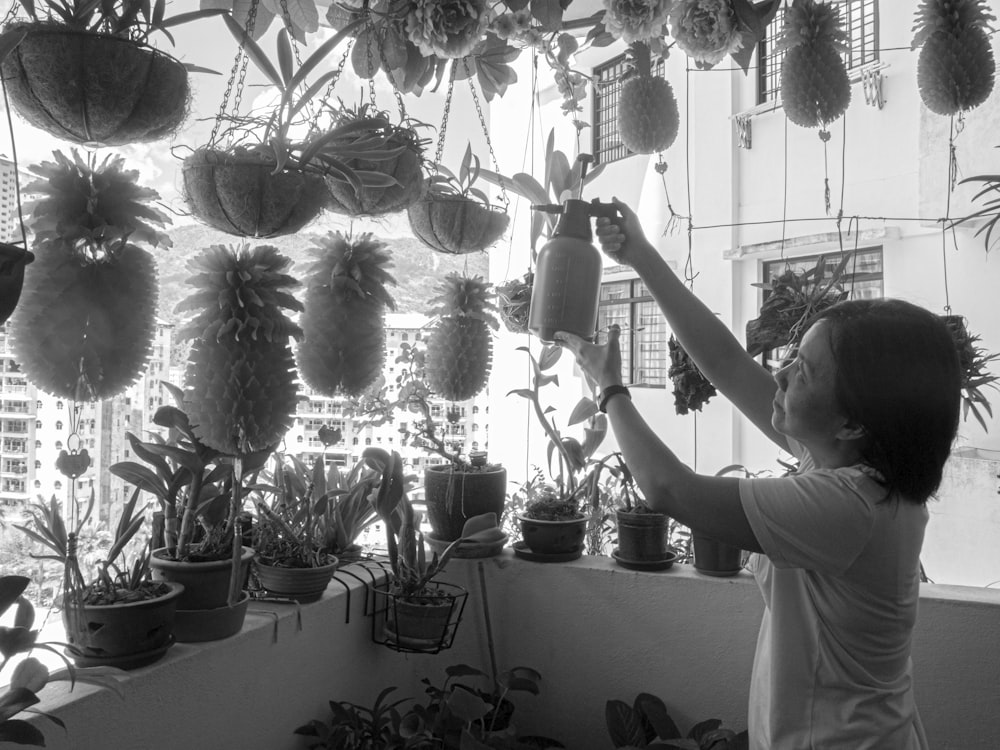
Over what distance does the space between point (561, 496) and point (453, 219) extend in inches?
35.3

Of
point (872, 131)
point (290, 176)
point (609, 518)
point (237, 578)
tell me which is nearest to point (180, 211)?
point (290, 176)

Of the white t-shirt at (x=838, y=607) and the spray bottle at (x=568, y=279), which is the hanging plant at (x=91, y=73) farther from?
the white t-shirt at (x=838, y=607)

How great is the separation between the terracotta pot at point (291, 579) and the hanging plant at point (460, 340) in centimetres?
45

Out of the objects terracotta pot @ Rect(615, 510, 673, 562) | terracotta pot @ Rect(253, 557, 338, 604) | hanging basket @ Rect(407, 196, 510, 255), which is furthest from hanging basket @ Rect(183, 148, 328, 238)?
terracotta pot @ Rect(615, 510, 673, 562)

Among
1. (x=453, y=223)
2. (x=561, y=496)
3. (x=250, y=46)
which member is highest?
(x=250, y=46)

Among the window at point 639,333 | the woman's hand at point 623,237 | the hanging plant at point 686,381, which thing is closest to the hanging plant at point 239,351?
the woman's hand at point 623,237

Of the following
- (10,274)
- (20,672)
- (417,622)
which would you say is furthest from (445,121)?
(20,672)

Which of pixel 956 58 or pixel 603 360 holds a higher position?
pixel 956 58

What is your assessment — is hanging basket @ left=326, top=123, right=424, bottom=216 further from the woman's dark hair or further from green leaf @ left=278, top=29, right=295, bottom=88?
the woman's dark hair

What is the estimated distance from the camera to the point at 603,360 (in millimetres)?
1022

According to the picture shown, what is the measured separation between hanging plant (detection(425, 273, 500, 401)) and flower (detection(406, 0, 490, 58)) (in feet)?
1.71

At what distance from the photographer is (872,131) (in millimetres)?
4473

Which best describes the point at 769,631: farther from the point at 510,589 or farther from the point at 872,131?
the point at 872,131

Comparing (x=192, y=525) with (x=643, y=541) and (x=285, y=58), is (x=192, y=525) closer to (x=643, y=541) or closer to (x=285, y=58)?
(x=285, y=58)
